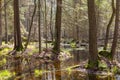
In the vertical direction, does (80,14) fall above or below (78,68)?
above

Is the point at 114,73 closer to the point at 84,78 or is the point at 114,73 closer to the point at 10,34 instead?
the point at 84,78

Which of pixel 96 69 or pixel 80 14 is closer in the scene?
pixel 96 69

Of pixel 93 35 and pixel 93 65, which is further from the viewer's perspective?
pixel 93 35

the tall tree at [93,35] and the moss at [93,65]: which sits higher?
the tall tree at [93,35]

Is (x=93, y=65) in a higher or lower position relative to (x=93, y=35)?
lower

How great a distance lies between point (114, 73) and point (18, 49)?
11.7 metres

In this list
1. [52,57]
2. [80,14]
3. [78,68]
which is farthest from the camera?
[80,14]

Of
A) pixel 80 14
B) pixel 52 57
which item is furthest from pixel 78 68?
pixel 80 14

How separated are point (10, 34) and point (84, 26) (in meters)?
14.3

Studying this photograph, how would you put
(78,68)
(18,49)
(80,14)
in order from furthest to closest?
(80,14) → (18,49) → (78,68)

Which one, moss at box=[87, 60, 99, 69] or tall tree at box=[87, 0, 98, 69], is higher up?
tall tree at box=[87, 0, 98, 69]

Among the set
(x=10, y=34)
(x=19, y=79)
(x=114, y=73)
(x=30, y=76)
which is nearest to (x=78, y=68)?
(x=114, y=73)

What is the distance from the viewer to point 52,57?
62.7 ft

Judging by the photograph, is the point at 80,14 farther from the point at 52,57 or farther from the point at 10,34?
the point at 52,57
